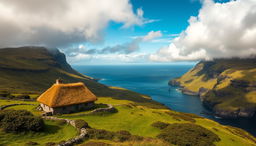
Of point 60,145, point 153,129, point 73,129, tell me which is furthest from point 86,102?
point 60,145

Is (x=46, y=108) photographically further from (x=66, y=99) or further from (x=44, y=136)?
(x=44, y=136)

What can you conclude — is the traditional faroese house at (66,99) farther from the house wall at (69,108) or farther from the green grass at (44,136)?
the green grass at (44,136)

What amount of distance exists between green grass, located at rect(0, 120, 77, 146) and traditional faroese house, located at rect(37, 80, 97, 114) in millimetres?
10218

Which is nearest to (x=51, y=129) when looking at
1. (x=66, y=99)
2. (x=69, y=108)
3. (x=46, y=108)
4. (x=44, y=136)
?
(x=44, y=136)

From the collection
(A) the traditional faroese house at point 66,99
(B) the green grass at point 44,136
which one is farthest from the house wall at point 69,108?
(B) the green grass at point 44,136

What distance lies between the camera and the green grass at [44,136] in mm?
24681

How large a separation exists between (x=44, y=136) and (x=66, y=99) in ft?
58.4

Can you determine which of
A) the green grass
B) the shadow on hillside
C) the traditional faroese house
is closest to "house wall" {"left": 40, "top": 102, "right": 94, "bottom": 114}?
the traditional faroese house

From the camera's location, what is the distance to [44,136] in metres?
27.7

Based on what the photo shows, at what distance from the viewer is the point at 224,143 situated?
35938mm

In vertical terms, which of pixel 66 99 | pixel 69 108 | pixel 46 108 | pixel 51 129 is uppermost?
pixel 66 99

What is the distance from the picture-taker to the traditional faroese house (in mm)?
43075

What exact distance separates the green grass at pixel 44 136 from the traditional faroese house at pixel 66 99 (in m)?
10.2

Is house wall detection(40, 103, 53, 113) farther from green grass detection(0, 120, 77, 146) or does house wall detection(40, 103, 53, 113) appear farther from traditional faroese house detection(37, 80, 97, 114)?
green grass detection(0, 120, 77, 146)
